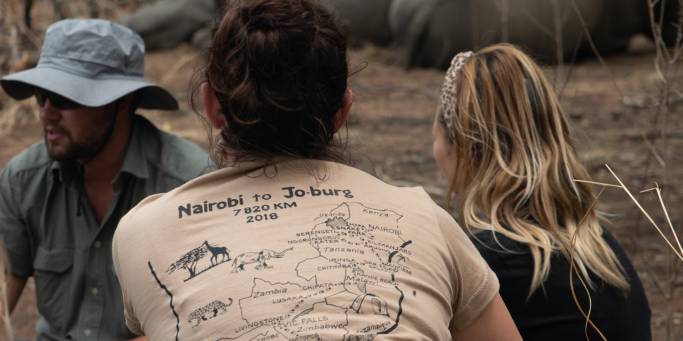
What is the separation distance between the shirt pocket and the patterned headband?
119 cm

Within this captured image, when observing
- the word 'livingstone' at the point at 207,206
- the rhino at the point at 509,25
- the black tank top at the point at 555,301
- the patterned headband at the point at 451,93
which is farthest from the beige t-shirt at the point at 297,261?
the rhino at the point at 509,25

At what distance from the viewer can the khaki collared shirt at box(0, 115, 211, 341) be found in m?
3.44

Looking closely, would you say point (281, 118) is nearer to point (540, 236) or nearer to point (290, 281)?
point (290, 281)

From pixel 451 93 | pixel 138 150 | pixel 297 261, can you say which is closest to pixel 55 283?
pixel 138 150

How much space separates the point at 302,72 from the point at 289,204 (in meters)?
0.22

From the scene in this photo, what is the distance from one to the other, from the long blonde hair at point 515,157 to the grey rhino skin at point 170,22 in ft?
27.5

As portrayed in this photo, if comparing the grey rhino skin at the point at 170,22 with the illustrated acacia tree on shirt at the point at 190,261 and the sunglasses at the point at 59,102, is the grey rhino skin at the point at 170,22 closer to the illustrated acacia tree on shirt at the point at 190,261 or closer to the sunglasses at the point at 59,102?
the sunglasses at the point at 59,102

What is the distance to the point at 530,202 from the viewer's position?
2881 millimetres

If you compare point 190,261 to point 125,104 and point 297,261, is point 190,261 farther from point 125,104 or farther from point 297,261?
point 125,104

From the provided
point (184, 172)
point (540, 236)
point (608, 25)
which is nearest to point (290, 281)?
point (540, 236)

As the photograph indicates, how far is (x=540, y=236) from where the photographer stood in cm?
278

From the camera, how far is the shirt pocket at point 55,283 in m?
3.48

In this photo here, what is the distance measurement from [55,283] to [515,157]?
1.42 metres

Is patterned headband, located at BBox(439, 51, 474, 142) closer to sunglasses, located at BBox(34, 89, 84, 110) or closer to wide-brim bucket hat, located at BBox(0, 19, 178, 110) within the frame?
wide-brim bucket hat, located at BBox(0, 19, 178, 110)
